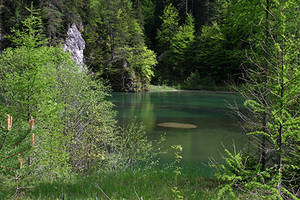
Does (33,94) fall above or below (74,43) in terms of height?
below

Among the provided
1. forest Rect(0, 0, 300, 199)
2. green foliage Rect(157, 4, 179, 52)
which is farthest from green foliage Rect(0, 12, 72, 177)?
green foliage Rect(157, 4, 179, 52)

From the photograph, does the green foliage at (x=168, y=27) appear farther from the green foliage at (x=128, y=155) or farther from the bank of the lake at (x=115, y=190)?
the bank of the lake at (x=115, y=190)

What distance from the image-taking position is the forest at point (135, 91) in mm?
3805

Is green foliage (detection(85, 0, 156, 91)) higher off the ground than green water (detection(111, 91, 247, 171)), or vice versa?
green foliage (detection(85, 0, 156, 91))

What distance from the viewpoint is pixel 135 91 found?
1806 inches

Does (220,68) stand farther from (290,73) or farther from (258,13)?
(290,73)

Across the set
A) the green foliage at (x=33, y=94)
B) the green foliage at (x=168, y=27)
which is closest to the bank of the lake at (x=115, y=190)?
the green foliage at (x=33, y=94)

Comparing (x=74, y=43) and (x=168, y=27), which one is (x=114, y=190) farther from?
(x=168, y=27)

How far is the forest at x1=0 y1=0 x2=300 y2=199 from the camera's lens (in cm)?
380

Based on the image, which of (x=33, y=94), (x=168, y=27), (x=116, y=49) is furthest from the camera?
(x=168, y=27)

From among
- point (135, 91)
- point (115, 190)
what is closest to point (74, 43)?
point (135, 91)

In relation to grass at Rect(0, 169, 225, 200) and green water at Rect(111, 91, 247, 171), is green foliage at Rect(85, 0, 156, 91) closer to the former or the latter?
green water at Rect(111, 91, 247, 171)

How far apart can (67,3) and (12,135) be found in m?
36.2

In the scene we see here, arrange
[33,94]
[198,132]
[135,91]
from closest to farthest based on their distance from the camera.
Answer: [33,94], [198,132], [135,91]
